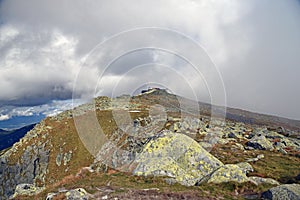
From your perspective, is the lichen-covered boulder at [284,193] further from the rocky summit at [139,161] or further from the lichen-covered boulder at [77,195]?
the lichen-covered boulder at [77,195]

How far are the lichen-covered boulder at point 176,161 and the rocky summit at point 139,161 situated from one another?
4.5 inches

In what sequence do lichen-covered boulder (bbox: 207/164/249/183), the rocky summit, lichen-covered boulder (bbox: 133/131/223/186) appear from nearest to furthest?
the rocky summit < lichen-covered boulder (bbox: 207/164/249/183) < lichen-covered boulder (bbox: 133/131/223/186)

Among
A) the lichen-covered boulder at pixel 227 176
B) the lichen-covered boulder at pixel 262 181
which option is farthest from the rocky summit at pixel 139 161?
the lichen-covered boulder at pixel 227 176

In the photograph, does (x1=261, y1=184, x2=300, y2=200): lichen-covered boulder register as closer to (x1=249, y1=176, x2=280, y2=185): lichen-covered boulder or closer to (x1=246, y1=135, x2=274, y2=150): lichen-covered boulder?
(x1=249, y1=176, x2=280, y2=185): lichen-covered boulder

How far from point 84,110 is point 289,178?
58.7m

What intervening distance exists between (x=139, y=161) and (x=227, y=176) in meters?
12.4

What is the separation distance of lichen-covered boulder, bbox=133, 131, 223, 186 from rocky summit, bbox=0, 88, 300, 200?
0.11 m

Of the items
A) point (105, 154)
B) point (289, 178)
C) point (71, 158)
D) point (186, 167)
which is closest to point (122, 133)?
point (105, 154)

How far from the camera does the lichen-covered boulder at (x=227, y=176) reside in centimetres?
2990

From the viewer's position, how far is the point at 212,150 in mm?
50062

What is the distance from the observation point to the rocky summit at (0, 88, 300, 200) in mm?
29078

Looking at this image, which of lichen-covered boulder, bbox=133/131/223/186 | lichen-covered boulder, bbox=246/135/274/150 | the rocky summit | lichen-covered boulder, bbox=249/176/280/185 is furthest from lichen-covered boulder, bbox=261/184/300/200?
lichen-covered boulder, bbox=246/135/274/150

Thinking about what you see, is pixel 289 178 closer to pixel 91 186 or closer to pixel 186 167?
pixel 186 167

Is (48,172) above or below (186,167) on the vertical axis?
below
